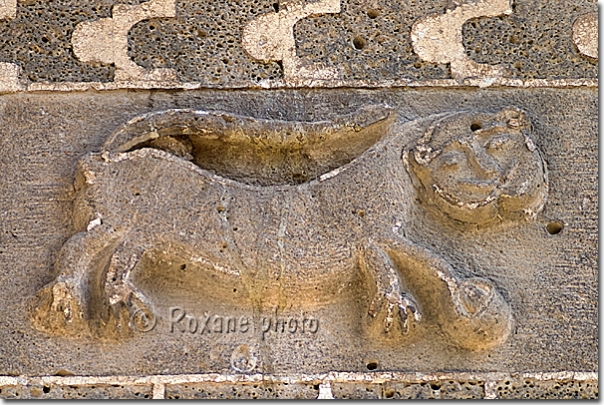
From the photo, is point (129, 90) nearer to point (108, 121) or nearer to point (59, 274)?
point (108, 121)

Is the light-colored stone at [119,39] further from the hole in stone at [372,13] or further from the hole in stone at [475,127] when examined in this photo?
the hole in stone at [475,127]

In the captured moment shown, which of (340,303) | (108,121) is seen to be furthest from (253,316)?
A: (108,121)

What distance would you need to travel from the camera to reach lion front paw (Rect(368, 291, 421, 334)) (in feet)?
13.5

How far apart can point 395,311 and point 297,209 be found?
1.60 feet

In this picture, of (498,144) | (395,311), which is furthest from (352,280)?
(498,144)

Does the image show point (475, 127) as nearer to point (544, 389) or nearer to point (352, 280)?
point (352, 280)

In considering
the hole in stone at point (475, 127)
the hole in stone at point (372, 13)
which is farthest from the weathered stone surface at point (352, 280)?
the hole in stone at point (372, 13)

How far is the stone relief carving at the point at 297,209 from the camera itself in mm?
4145

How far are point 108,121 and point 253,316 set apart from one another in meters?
0.90

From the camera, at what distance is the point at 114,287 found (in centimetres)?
410

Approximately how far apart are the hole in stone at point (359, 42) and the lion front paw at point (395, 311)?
1.07 m

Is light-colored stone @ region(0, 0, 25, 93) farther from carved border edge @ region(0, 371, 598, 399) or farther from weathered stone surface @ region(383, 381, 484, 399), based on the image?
weathered stone surface @ region(383, 381, 484, 399)

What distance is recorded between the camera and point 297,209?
4.27 meters

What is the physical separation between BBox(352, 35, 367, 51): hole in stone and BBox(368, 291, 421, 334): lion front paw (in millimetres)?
1068
